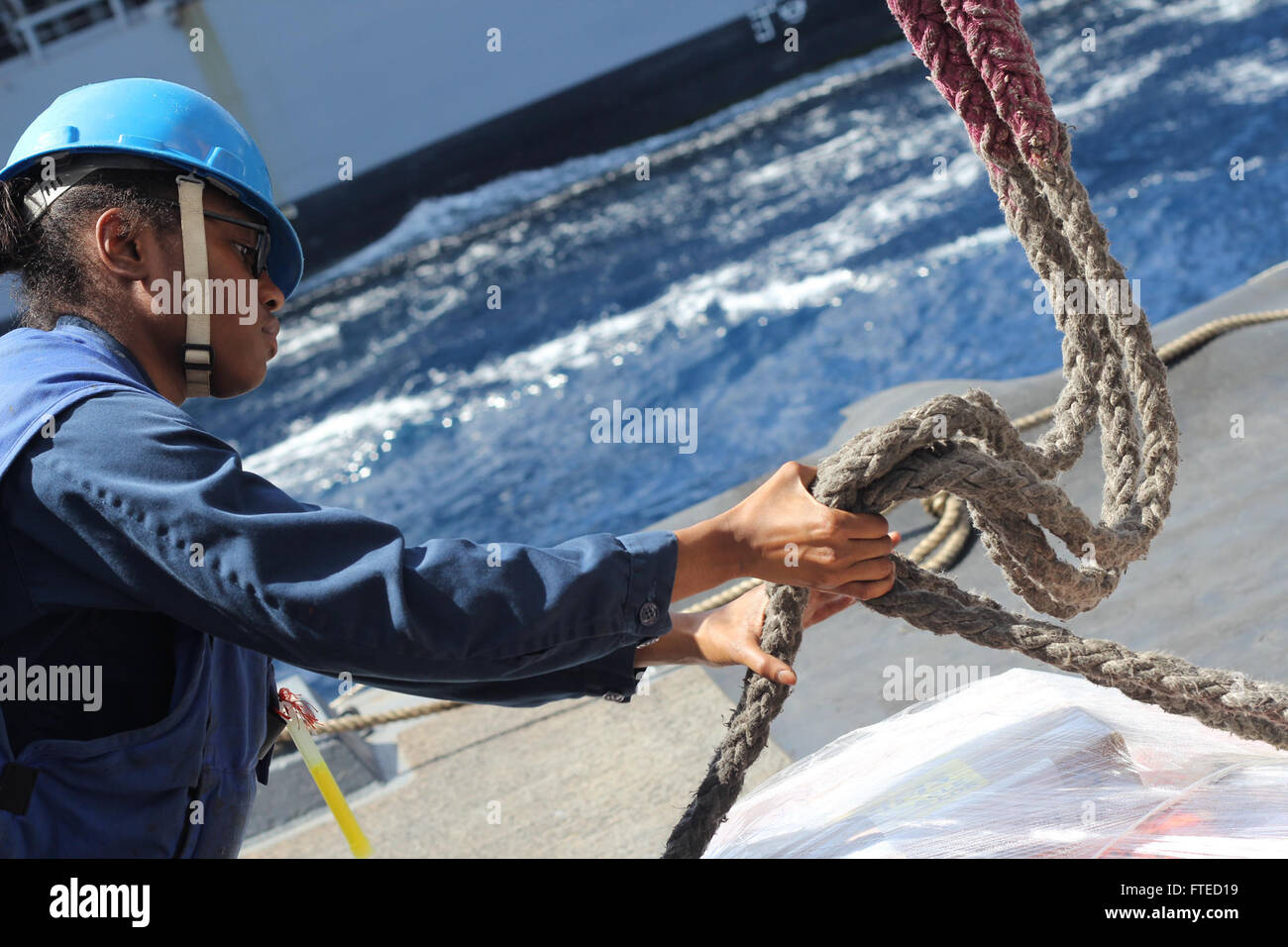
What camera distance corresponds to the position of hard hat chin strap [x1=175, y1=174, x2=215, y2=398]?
53.7 inches

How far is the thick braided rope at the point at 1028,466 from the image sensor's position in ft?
4.91

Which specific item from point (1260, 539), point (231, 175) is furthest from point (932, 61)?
point (1260, 539)

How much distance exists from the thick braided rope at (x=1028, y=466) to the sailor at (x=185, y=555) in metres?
0.10

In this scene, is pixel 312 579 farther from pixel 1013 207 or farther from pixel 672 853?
pixel 1013 207

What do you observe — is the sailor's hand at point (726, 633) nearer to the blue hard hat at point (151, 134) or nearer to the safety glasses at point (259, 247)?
the safety glasses at point (259, 247)

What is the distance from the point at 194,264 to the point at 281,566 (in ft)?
1.59
